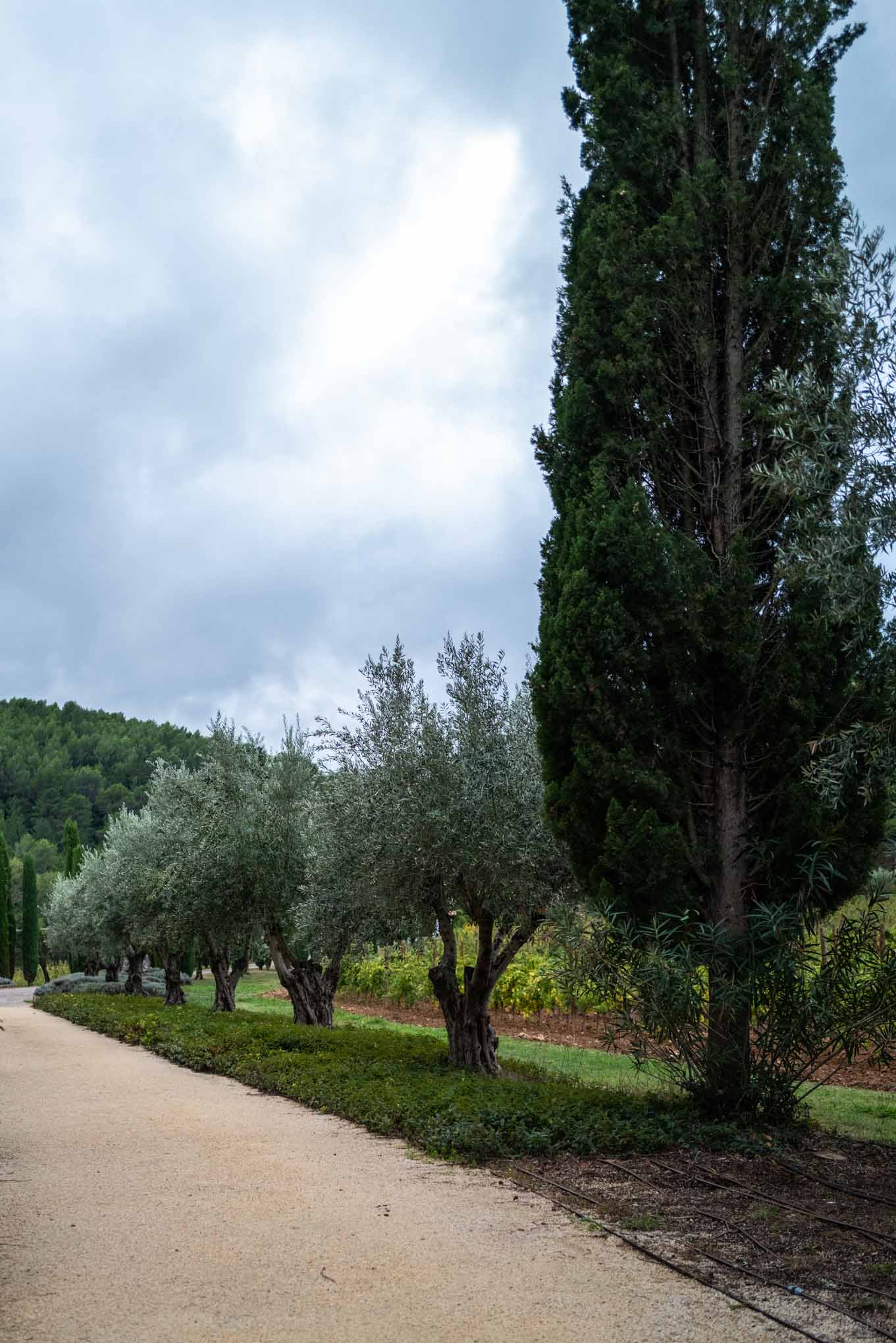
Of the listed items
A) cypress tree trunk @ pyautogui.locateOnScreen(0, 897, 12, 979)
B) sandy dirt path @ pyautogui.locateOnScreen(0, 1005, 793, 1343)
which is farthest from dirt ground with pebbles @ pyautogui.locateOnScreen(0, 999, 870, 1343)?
cypress tree trunk @ pyautogui.locateOnScreen(0, 897, 12, 979)

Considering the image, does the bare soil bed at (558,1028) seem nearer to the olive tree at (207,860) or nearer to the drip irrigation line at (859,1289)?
the olive tree at (207,860)

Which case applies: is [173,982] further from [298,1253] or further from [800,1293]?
[800,1293]

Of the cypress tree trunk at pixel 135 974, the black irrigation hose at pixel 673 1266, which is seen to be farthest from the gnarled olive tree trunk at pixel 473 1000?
the cypress tree trunk at pixel 135 974

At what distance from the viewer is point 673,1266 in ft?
15.8

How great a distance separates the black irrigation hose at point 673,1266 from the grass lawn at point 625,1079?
3.31m

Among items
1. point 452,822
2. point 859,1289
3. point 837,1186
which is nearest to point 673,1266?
point 859,1289

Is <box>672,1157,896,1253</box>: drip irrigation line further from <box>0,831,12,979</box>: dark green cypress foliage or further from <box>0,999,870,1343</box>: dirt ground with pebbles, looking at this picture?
<box>0,831,12,979</box>: dark green cypress foliage

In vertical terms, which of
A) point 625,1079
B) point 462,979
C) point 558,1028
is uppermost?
point 462,979

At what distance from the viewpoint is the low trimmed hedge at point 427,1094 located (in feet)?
25.5

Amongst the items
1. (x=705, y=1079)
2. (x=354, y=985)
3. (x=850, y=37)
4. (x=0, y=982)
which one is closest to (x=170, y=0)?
(x=850, y=37)

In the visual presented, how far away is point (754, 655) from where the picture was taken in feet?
28.4

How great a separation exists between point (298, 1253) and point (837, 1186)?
3.62 meters

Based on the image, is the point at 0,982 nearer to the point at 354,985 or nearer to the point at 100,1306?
the point at 354,985

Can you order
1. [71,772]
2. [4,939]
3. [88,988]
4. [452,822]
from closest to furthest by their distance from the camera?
[452,822]
[88,988]
[4,939]
[71,772]
